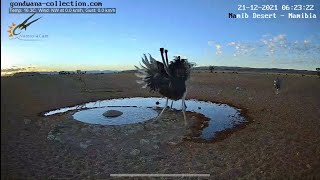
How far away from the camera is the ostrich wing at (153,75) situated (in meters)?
3.78

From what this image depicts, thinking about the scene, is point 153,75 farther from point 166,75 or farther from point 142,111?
point 142,111

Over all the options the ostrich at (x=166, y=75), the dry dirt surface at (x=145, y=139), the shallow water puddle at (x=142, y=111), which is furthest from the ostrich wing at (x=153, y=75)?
the shallow water puddle at (x=142, y=111)

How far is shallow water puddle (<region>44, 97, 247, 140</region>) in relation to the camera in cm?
448

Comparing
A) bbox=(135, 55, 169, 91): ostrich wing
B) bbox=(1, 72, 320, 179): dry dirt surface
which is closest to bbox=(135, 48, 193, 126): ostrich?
bbox=(135, 55, 169, 91): ostrich wing

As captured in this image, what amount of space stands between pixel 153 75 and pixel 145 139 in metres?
0.78

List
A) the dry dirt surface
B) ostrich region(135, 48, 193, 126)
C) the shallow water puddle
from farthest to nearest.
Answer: the shallow water puddle, ostrich region(135, 48, 193, 126), the dry dirt surface

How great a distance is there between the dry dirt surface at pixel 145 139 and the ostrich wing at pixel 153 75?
0.63ft

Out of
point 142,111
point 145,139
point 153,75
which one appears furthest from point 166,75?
point 142,111

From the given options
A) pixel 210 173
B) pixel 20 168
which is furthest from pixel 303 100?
pixel 20 168

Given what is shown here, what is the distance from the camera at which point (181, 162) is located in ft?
10.2

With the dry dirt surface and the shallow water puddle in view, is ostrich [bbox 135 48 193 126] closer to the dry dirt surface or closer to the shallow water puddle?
the dry dirt surface

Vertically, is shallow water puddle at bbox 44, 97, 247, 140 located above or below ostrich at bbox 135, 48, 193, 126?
below

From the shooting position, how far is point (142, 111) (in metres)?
5.08

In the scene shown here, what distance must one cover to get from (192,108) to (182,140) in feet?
4.85
